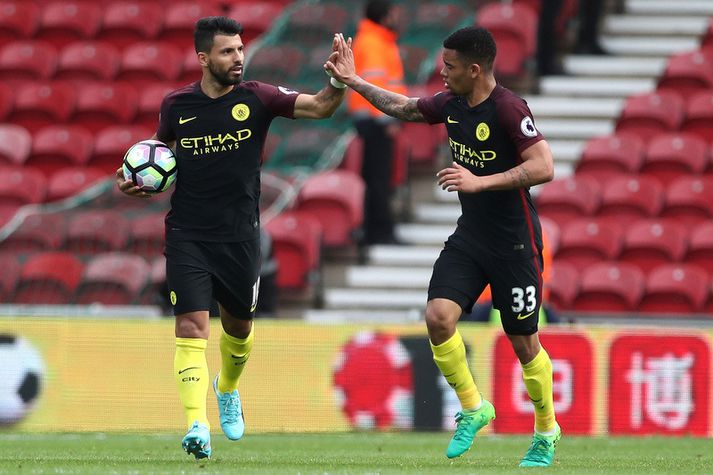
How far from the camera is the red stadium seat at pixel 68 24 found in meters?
18.4

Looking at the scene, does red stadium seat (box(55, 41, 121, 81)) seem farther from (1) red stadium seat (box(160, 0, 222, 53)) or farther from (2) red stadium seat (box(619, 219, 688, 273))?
(2) red stadium seat (box(619, 219, 688, 273))

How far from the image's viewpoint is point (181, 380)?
26.5 feet

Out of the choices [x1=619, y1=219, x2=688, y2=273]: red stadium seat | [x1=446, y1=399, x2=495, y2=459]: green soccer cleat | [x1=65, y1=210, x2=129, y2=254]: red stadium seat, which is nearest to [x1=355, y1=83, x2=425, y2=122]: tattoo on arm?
[x1=446, y1=399, x2=495, y2=459]: green soccer cleat

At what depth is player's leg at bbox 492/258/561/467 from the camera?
26.3 ft

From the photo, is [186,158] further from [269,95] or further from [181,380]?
[181,380]

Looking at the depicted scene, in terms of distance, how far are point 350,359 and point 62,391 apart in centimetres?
220

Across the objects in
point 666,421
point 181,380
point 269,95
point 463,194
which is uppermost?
point 269,95

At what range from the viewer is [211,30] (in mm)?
8266

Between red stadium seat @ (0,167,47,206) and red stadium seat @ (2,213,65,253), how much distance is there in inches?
62.3

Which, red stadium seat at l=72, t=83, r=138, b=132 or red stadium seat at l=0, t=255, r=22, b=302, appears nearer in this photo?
red stadium seat at l=0, t=255, r=22, b=302

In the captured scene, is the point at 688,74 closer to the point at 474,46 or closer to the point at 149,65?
the point at 149,65

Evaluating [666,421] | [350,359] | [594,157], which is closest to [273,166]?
[594,157]

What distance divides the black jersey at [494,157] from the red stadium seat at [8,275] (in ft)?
21.9

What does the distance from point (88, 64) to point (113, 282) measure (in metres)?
4.82
